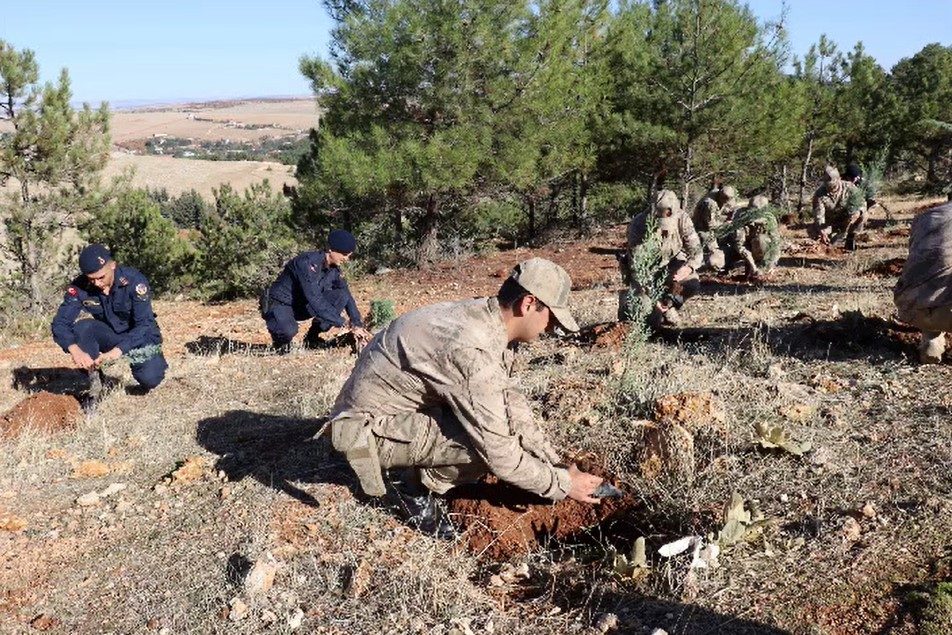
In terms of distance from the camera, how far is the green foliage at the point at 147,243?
40.0 feet

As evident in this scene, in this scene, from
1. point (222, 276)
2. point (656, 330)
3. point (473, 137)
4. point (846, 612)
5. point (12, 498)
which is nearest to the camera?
point (846, 612)

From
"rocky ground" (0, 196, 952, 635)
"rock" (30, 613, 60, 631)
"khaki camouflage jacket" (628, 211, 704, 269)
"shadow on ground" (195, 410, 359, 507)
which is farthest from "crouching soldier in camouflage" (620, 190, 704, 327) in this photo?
"rock" (30, 613, 60, 631)

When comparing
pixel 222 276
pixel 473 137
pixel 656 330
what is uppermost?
pixel 473 137

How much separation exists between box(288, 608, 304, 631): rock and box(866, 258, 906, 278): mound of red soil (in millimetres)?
7480

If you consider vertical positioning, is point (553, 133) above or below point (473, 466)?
above

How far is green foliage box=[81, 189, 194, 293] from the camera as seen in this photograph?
1218 centimetres

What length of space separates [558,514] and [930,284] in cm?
286

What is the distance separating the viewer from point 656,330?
5.86 meters

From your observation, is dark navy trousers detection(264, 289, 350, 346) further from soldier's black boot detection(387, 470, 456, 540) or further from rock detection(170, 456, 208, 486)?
soldier's black boot detection(387, 470, 456, 540)

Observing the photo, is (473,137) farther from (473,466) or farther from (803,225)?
(473,466)

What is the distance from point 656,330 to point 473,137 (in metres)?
5.35

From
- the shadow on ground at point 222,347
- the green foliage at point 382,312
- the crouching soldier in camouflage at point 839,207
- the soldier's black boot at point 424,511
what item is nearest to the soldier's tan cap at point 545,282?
the soldier's black boot at point 424,511

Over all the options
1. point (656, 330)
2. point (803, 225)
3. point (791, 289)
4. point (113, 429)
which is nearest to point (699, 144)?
point (803, 225)

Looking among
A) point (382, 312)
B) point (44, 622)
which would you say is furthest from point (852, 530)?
point (382, 312)
